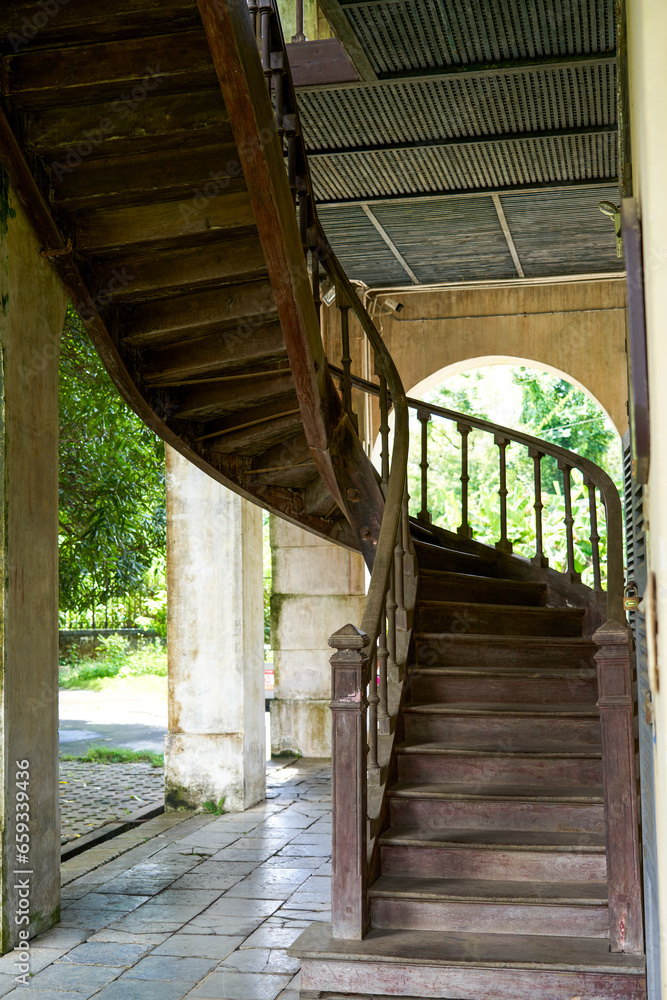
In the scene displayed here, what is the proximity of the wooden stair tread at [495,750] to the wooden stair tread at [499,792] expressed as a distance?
142 millimetres

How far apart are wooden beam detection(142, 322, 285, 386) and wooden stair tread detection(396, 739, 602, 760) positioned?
6.77 feet

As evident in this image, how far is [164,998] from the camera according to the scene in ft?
10.9

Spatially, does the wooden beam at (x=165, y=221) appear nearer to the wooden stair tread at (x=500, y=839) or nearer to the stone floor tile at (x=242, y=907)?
the wooden stair tread at (x=500, y=839)

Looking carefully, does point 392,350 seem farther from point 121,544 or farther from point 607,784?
point 607,784

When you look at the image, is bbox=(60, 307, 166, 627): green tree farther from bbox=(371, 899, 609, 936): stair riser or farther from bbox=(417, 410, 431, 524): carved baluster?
bbox=(371, 899, 609, 936): stair riser

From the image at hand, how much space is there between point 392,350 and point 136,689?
8.29m

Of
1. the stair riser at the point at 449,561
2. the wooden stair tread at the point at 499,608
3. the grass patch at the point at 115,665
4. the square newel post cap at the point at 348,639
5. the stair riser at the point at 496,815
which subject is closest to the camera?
the square newel post cap at the point at 348,639

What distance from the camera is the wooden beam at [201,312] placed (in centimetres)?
439

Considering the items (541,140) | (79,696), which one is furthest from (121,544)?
(79,696)

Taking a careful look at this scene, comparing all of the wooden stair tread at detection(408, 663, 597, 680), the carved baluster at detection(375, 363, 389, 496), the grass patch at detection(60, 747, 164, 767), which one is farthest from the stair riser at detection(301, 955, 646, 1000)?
the grass patch at detection(60, 747, 164, 767)

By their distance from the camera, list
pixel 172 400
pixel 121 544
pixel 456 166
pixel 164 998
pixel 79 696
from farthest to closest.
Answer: pixel 79 696
pixel 121 544
pixel 456 166
pixel 172 400
pixel 164 998

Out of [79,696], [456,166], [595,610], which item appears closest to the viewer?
[595,610]

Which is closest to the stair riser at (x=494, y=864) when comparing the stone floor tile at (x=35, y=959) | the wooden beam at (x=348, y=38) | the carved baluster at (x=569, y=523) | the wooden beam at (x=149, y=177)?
the stone floor tile at (x=35, y=959)

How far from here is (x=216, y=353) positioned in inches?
186
